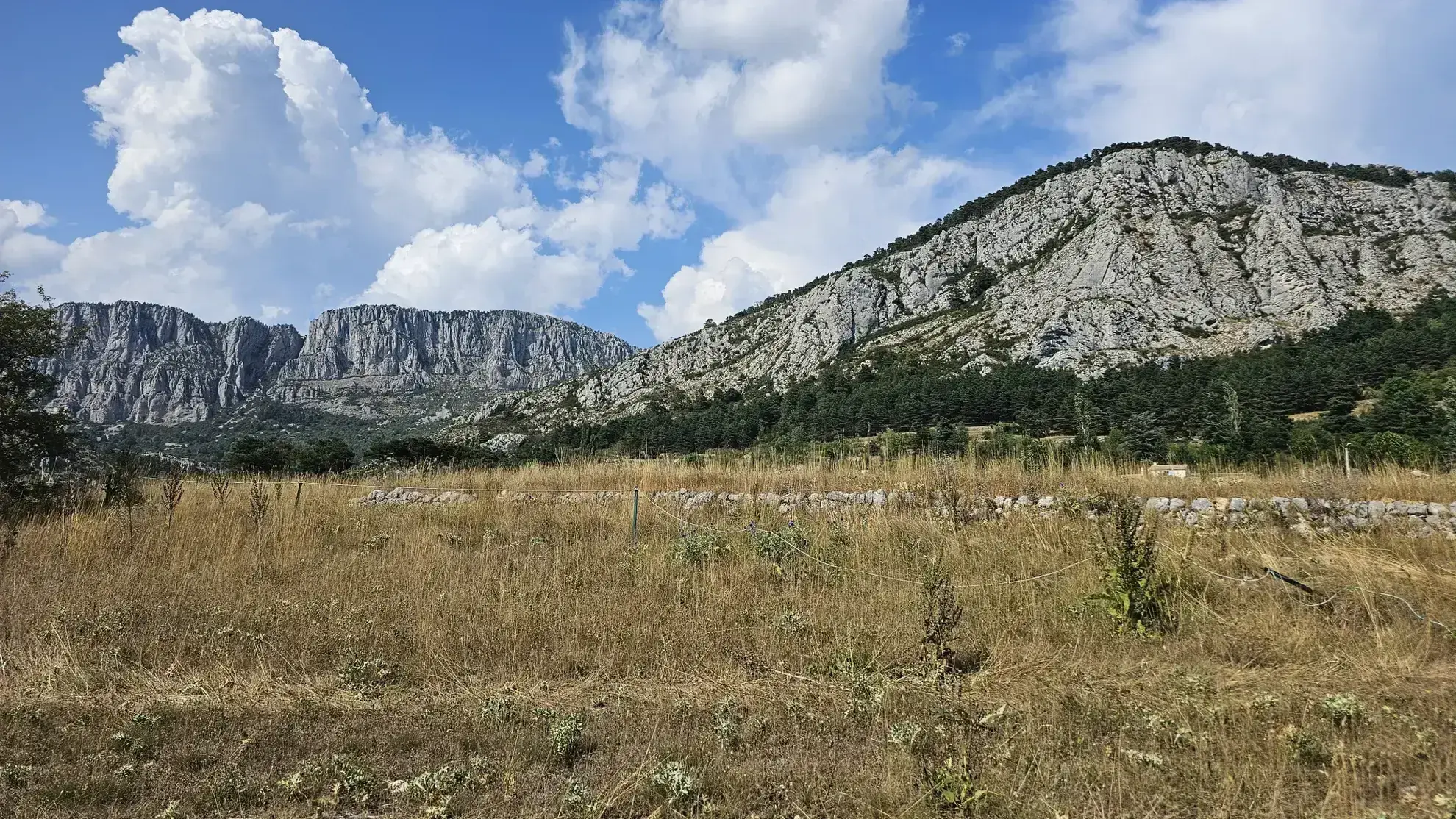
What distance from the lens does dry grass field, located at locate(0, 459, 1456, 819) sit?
2924 millimetres

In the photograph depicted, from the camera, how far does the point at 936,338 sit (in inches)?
3440

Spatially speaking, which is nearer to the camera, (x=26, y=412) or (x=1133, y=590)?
(x=1133, y=590)

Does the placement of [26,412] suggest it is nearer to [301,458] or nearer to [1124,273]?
[301,458]

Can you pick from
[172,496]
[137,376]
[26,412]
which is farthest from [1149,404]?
[137,376]

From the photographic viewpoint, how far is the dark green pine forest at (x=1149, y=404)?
110ft

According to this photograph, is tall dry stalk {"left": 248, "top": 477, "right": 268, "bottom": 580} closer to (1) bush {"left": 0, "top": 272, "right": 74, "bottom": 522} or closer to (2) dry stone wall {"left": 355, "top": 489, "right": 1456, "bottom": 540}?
(1) bush {"left": 0, "top": 272, "right": 74, "bottom": 522}

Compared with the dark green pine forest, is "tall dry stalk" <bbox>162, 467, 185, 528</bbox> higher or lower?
lower

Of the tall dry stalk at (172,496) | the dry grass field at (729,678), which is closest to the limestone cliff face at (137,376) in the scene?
the tall dry stalk at (172,496)

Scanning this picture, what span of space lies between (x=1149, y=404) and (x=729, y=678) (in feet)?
191

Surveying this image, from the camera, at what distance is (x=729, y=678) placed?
4.46m

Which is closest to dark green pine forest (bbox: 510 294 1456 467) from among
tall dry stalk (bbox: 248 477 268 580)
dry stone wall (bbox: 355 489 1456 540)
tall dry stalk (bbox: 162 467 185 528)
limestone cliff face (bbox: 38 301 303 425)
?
dry stone wall (bbox: 355 489 1456 540)

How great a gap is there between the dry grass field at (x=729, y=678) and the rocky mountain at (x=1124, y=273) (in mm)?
68585

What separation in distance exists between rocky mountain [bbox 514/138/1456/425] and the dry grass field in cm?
6859

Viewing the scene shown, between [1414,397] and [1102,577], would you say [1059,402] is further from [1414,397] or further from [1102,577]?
[1102,577]
